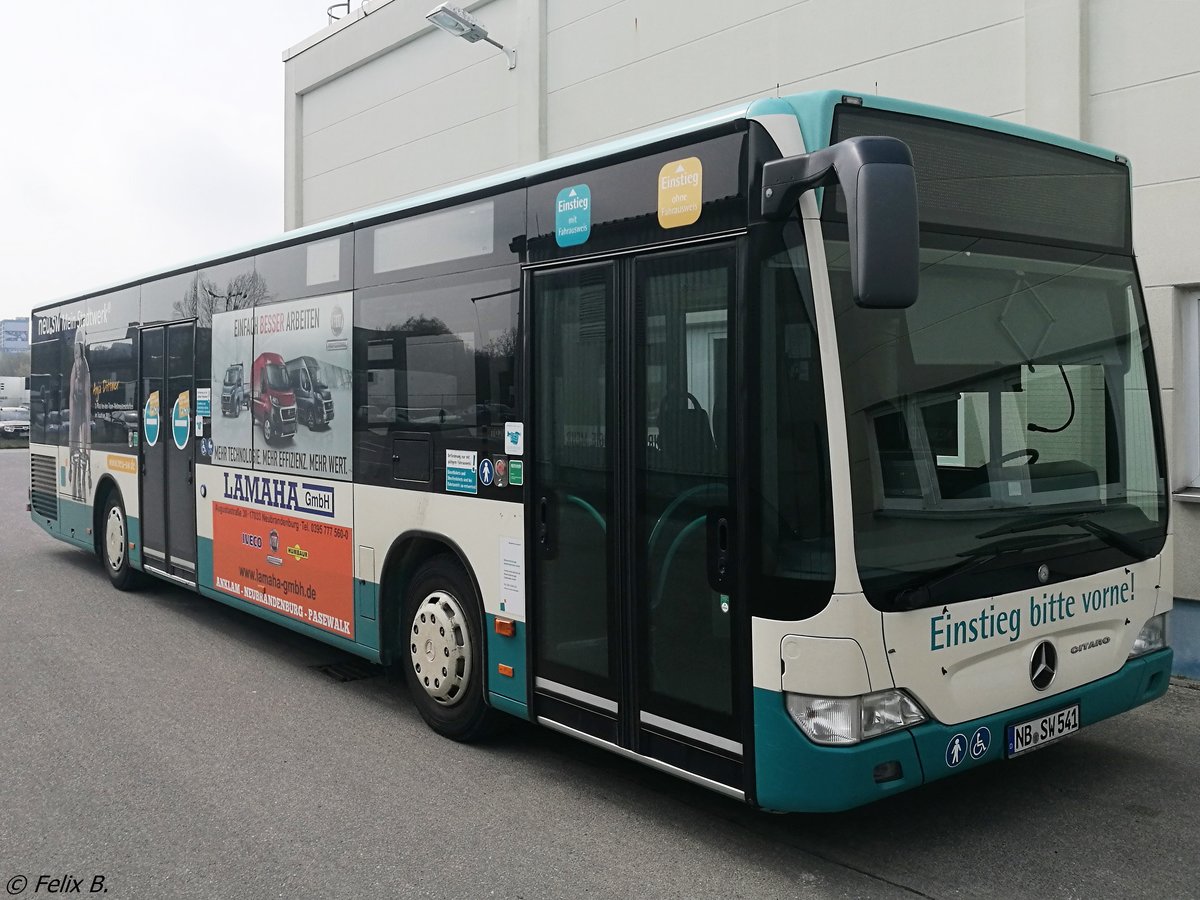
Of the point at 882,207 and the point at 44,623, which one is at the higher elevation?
the point at 882,207

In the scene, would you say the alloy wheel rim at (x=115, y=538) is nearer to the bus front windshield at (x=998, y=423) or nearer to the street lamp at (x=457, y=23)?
the street lamp at (x=457, y=23)

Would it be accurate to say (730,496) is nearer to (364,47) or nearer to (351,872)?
(351,872)

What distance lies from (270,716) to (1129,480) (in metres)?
4.63

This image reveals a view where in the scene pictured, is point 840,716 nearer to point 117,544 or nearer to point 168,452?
point 168,452

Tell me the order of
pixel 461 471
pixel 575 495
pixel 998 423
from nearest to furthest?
pixel 998 423, pixel 575 495, pixel 461 471


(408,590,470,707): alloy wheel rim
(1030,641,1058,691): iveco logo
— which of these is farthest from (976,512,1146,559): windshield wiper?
(408,590,470,707): alloy wheel rim

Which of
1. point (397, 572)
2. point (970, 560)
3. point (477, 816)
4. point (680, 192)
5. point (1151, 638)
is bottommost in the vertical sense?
point (477, 816)

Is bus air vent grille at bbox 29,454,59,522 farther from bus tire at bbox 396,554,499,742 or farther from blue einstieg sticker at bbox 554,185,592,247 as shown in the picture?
blue einstieg sticker at bbox 554,185,592,247

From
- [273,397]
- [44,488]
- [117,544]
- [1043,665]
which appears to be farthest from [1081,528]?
[44,488]

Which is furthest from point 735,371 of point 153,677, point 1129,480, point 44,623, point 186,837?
point 44,623

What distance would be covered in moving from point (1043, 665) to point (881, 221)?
79.6 inches

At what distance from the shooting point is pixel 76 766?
531cm

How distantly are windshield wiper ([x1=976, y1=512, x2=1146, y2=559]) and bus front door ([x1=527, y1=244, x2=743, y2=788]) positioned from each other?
109 centimetres

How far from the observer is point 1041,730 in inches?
171
